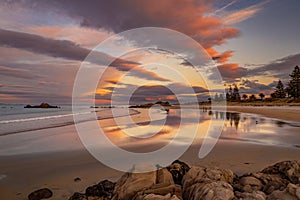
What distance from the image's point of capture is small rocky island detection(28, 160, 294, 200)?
11.3 ft

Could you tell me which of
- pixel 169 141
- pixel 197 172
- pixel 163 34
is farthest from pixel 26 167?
pixel 163 34

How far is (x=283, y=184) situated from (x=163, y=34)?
15.8 meters

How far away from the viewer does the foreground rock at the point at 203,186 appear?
344 cm

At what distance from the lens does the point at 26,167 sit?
6.92 m

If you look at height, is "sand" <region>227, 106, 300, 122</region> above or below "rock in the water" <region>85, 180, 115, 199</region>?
below

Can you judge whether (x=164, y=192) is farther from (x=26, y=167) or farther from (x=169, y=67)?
(x=169, y=67)

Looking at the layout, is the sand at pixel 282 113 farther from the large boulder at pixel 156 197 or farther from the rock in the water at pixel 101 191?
the large boulder at pixel 156 197

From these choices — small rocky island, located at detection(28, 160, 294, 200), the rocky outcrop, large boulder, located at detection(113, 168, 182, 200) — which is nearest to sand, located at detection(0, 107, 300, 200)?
the rocky outcrop

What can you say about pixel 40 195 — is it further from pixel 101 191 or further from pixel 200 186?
pixel 200 186

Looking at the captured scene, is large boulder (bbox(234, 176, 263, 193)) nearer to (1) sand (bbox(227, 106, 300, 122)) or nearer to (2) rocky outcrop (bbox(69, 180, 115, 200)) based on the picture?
(2) rocky outcrop (bbox(69, 180, 115, 200))

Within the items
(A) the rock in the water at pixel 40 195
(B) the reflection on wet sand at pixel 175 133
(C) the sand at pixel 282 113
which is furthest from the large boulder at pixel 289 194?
(C) the sand at pixel 282 113

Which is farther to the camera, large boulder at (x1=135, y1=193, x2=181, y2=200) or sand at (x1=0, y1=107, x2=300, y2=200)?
sand at (x1=0, y1=107, x2=300, y2=200)

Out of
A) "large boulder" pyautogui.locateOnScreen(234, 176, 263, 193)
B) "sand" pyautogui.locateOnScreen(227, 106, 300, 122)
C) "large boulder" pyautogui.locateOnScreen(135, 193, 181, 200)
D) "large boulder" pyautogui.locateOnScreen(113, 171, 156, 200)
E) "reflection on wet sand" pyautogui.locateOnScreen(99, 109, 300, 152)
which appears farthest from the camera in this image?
"sand" pyautogui.locateOnScreen(227, 106, 300, 122)

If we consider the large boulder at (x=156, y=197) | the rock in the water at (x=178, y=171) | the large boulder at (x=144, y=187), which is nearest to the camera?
the large boulder at (x=156, y=197)
